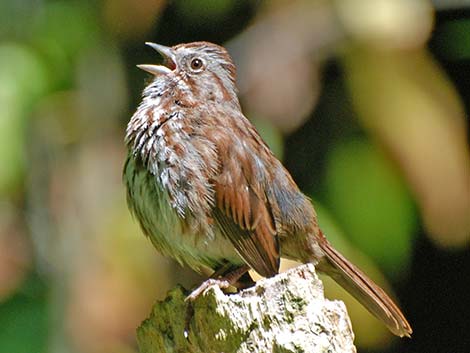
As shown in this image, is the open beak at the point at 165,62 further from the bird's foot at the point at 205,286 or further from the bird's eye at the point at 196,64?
the bird's foot at the point at 205,286

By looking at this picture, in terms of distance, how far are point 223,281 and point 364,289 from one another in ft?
2.70

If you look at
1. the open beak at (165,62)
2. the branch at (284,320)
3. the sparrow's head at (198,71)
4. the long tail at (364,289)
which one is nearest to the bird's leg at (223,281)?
the branch at (284,320)

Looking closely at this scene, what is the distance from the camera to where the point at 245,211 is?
4.46 metres

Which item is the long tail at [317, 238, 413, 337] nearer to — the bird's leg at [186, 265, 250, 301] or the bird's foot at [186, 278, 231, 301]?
the bird's leg at [186, 265, 250, 301]

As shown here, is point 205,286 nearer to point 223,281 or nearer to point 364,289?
point 223,281

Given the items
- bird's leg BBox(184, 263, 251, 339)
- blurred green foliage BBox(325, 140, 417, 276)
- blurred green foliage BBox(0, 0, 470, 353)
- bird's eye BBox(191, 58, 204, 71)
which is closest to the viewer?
bird's leg BBox(184, 263, 251, 339)

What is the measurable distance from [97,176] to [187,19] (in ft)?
3.45

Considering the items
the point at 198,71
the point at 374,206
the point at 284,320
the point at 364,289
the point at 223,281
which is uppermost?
the point at 198,71

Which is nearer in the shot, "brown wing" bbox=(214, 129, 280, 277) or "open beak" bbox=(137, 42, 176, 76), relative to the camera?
"brown wing" bbox=(214, 129, 280, 277)

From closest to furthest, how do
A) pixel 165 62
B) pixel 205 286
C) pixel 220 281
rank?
1. pixel 205 286
2. pixel 220 281
3. pixel 165 62

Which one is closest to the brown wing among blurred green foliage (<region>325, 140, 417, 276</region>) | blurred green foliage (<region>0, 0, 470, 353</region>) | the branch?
the branch

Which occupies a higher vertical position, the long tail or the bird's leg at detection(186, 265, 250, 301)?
the bird's leg at detection(186, 265, 250, 301)

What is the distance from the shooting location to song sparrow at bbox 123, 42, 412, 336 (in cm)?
440

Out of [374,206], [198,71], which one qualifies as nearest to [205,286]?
[198,71]
